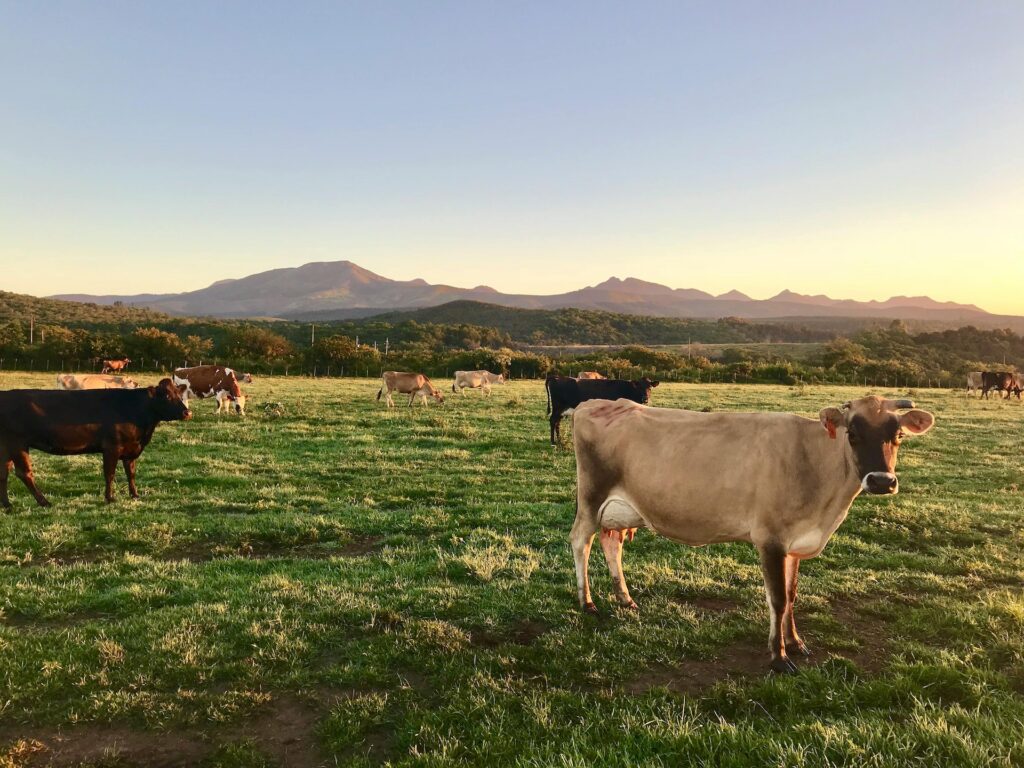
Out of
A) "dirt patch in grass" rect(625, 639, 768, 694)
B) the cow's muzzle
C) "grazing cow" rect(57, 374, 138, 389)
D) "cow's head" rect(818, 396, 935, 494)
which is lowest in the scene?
"dirt patch in grass" rect(625, 639, 768, 694)

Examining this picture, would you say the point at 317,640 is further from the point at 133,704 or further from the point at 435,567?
the point at 435,567

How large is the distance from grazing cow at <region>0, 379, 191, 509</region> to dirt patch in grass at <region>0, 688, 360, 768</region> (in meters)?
7.68

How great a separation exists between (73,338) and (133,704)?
5845cm

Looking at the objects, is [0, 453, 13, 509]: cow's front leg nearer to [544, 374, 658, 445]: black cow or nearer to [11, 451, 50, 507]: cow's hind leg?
[11, 451, 50, 507]: cow's hind leg

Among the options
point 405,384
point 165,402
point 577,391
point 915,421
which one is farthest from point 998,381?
point 165,402

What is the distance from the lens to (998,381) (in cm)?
4156

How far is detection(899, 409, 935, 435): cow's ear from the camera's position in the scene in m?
4.96

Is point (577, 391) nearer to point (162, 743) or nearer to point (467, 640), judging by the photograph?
point (467, 640)

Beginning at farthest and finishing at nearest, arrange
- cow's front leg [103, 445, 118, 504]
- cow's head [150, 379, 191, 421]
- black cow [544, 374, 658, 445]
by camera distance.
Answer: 1. black cow [544, 374, 658, 445]
2. cow's head [150, 379, 191, 421]
3. cow's front leg [103, 445, 118, 504]

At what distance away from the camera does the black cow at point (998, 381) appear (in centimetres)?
4116

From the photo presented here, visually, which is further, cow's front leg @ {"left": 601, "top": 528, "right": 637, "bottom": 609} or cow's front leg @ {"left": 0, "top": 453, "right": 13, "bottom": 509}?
cow's front leg @ {"left": 0, "top": 453, "right": 13, "bottom": 509}

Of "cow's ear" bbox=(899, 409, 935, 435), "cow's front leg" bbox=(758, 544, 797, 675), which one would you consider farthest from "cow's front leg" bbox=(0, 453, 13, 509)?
"cow's ear" bbox=(899, 409, 935, 435)

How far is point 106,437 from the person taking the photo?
35.3 ft

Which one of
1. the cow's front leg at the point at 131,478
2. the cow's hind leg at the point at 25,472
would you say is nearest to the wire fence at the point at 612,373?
the cow's front leg at the point at 131,478
